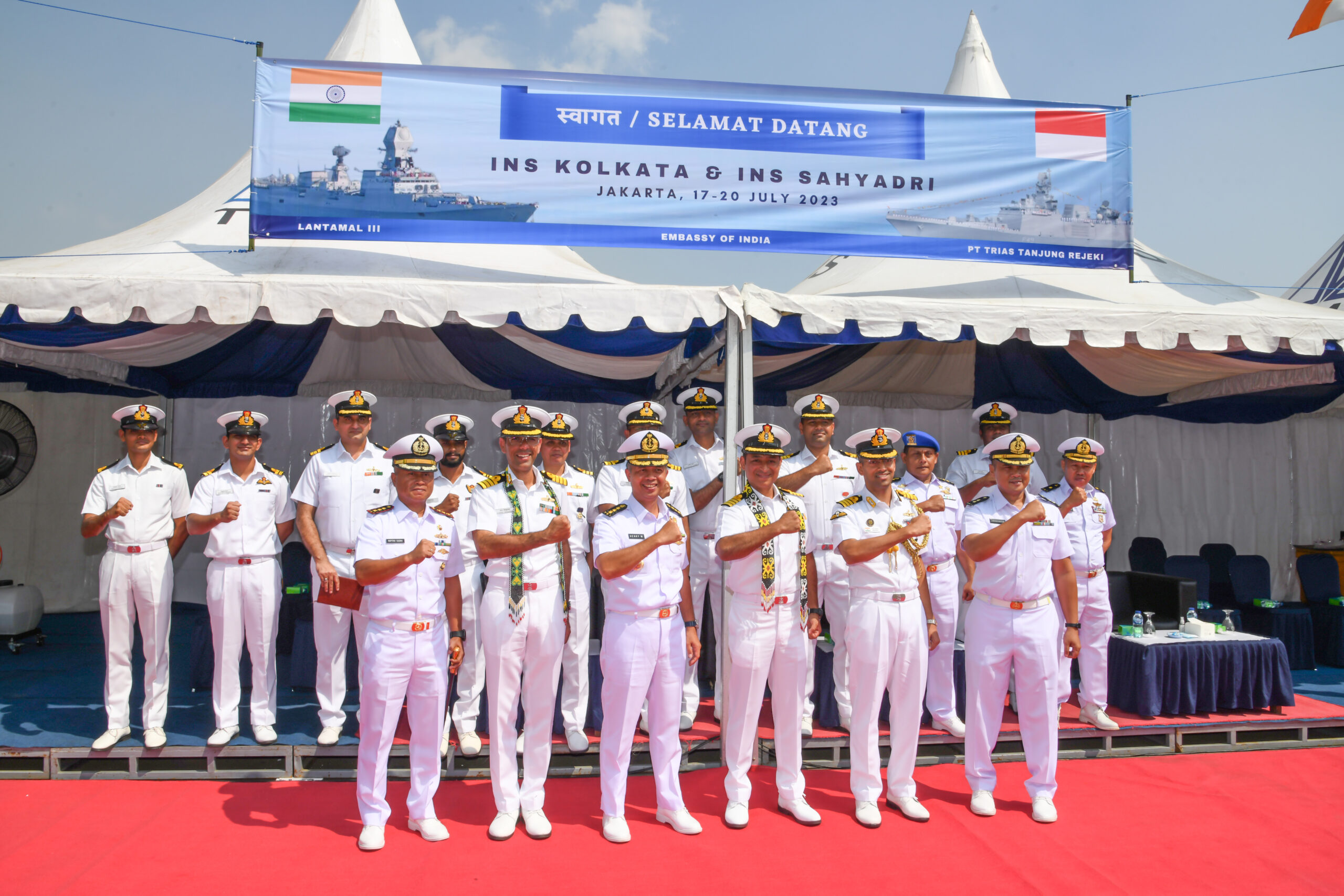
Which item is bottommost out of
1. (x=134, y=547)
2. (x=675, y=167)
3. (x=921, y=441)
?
(x=134, y=547)

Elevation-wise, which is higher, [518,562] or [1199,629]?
[518,562]

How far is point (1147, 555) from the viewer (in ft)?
26.4

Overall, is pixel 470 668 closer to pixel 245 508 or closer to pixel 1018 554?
pixel 245 508

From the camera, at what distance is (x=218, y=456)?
8359 millimetres

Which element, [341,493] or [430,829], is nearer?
[430,829]

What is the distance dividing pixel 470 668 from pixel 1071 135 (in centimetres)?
523

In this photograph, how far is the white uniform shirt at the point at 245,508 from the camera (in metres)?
4.32

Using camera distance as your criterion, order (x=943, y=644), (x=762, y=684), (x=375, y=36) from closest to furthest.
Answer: (x=762, y=684), (x=943, y=644), (x=375, y=36)

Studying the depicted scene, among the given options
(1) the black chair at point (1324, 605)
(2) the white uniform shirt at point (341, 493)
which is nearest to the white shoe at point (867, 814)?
(2) the white uniform shirt at point (341, 493)

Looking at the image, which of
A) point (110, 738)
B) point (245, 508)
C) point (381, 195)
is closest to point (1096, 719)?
point (245, 508)

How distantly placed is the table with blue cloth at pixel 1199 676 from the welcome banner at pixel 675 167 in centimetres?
254

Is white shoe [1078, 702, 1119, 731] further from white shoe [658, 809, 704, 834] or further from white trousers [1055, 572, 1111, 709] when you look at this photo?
white shoe [658, 809, 704, 834]

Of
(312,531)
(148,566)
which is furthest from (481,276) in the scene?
(148,566)

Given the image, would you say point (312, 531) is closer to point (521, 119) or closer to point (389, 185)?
point (389, 185)
